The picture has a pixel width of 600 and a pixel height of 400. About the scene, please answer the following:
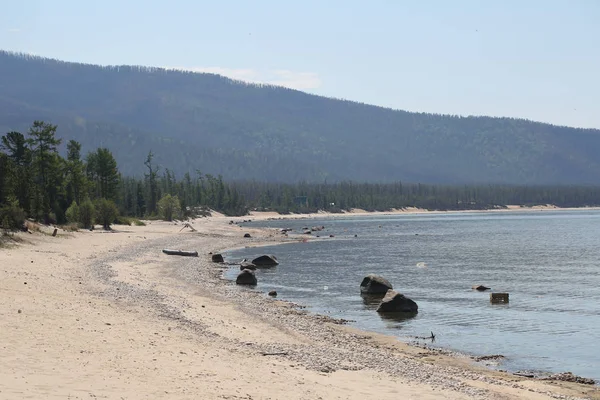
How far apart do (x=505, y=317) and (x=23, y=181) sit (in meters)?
58.2

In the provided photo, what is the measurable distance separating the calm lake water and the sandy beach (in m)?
3.04

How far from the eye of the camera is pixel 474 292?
44.6 metres

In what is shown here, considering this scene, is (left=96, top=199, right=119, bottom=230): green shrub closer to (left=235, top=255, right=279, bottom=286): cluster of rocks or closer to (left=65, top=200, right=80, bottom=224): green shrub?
(left=65, top=200, right=80, bottom=224): green shrub

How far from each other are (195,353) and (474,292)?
93.9 feet

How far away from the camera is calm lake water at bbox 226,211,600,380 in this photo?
27.4 m

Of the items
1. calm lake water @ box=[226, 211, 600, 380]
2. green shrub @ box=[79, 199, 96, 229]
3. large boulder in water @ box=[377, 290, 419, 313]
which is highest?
green shrub @ box=[79, 199, 96, 229]

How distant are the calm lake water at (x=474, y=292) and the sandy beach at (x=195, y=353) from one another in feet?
9.96

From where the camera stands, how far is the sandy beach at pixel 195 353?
1594 centimetres

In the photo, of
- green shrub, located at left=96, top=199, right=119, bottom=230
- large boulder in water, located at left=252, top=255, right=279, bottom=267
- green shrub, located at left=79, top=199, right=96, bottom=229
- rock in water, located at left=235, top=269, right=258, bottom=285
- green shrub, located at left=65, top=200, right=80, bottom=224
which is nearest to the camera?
rock in water, located at left=235, top=269, right=258, bottom=285

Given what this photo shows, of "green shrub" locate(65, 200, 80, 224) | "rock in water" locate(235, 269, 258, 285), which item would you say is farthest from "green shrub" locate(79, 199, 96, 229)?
"rock in water" locate(235, 269, 258, 285)

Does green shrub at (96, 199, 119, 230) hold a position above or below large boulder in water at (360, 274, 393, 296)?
above

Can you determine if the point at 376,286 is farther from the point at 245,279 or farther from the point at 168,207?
the point at 168,207

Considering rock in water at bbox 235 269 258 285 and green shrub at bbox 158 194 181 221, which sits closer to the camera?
rock in water at bbox 235 269 258 285

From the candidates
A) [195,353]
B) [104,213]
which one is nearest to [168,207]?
[104,213]
